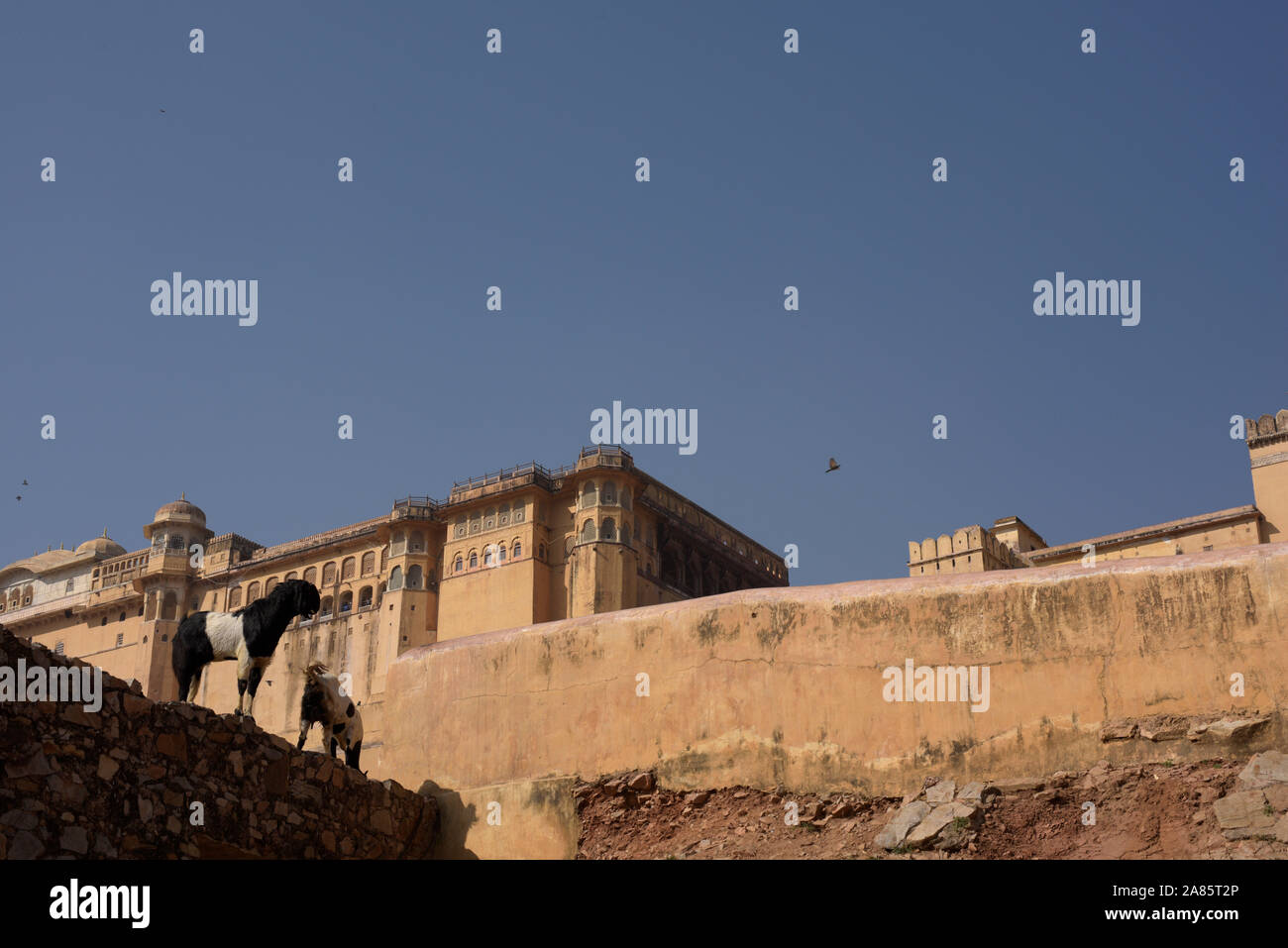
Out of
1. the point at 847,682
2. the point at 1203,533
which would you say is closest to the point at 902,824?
the point at 847,682

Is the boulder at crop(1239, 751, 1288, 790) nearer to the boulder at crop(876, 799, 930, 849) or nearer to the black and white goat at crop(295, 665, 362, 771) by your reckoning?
the boulder at crop(876, 799, 930, 849)

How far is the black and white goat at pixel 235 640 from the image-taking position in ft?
53.2

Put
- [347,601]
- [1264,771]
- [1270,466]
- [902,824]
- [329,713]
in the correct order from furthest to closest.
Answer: [347,601] < [1270,466] < [329,713] < [902,824] < [1264,771]

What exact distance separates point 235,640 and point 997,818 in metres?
8.68

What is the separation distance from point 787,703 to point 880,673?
1.17 meters

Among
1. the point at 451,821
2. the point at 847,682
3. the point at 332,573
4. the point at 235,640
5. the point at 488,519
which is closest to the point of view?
the point at 235,640

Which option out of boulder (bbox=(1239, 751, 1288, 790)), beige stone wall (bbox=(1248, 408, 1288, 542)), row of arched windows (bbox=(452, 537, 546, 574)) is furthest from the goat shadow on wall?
row of arched windows (bbox=(452, 537, 546, 574))

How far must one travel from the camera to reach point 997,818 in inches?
574

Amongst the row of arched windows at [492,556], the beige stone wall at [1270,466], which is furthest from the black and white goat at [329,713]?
the row of arched windows at [492,556]

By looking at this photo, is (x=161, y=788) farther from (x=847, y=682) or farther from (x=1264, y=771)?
(x=1264, y=771)

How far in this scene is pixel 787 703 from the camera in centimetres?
1673
